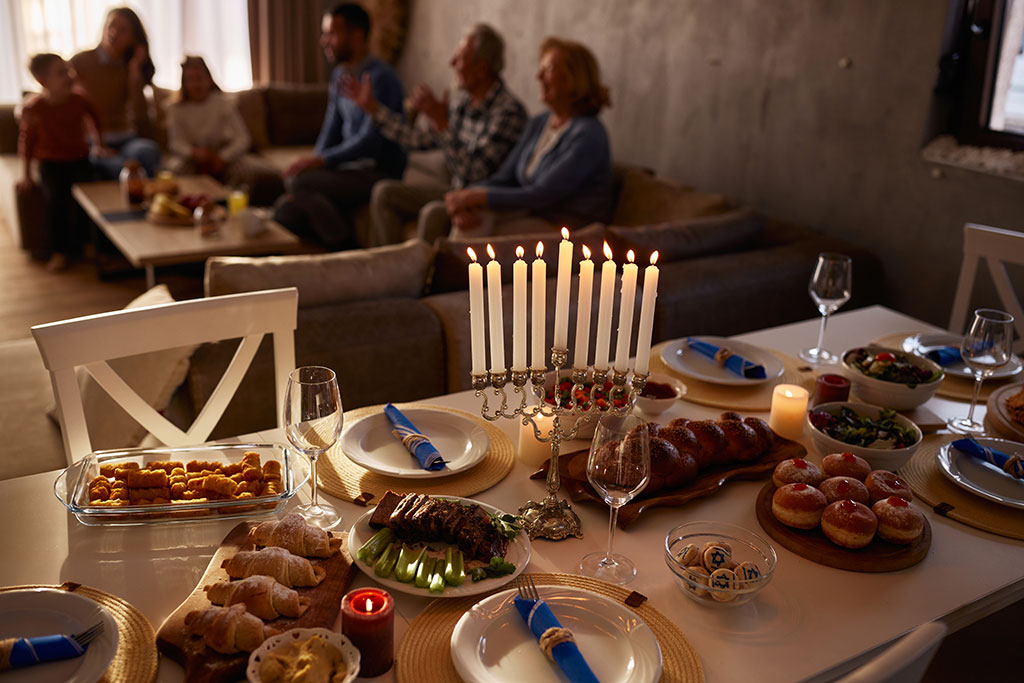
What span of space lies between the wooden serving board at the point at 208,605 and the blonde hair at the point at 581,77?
2572 millimetres

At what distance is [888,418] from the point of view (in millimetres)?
1532

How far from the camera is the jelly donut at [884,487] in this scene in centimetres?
128

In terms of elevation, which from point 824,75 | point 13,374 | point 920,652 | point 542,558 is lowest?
point 13,374

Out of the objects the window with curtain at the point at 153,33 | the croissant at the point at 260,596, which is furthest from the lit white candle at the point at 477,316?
the window with curtain at the point at 153,33

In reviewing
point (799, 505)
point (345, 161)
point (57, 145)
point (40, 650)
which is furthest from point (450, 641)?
point (57, 145)

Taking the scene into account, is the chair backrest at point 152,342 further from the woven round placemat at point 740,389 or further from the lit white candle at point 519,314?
the woven round placemat at point 740,389

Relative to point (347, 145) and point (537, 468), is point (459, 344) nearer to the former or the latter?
point (537, 468)

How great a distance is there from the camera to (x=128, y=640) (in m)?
0.99

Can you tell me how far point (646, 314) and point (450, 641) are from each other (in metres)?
0.50

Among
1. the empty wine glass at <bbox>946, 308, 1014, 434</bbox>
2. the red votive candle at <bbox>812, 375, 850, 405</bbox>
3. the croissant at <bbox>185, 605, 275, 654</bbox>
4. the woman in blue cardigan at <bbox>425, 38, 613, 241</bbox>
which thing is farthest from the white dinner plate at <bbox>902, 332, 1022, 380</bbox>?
the woman in blue cardigan at <bbox>425, 38, 613, 241</bbox>

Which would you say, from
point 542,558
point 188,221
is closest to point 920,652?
point 542,558

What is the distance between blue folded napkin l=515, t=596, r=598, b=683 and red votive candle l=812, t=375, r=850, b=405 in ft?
2.79

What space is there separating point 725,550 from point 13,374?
6.64ft

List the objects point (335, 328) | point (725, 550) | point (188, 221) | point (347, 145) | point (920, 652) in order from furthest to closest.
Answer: point (347, 145) < point (188, 221) < point (335, 328) < point (725, 550) < point (920, 652)
